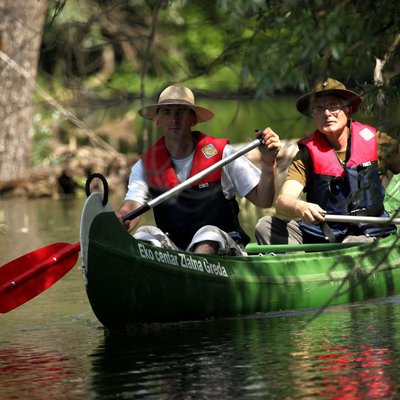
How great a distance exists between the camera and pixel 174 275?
789cm

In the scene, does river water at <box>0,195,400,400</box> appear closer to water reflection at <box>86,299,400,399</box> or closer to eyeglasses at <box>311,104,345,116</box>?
water reflection at <box>86,299,400,399</box>

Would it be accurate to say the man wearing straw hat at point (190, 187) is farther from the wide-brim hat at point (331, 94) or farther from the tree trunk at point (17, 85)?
the tree trunk at point (17, 85)

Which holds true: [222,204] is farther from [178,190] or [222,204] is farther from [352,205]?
[352,205]

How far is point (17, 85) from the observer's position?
19094mm

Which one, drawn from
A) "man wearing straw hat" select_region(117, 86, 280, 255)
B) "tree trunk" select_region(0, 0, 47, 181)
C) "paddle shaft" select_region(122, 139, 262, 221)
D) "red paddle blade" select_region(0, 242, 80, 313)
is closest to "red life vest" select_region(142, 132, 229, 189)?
"man wearing straw hat" select_region(117, 86, 280, 255)

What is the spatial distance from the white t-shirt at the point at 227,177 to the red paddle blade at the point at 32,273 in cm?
58

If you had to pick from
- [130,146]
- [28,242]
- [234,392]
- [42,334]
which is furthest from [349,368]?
[130,146]

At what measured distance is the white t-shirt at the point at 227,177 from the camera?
8.48 metres

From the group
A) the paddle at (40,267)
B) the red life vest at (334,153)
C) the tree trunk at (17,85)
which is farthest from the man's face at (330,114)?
the tree trunk at (17,85)

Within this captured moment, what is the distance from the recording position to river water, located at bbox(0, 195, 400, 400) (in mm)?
6035

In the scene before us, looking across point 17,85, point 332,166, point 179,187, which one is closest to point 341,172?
point 332,166

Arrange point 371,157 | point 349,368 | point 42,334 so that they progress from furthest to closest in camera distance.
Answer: point 371,157
point 42,334
point 349,368

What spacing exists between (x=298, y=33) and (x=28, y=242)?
798 cm

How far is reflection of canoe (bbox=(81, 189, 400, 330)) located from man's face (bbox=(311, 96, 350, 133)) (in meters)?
0.80
